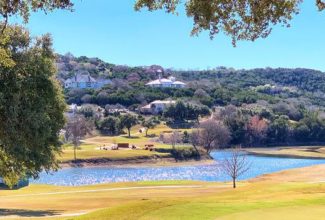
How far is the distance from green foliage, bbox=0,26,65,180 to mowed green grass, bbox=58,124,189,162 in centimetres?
Result: 5110

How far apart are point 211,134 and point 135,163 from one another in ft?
95.8

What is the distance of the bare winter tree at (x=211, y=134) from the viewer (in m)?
125

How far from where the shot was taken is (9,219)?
2666 cm

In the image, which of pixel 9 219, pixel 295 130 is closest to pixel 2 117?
pixel 9 219

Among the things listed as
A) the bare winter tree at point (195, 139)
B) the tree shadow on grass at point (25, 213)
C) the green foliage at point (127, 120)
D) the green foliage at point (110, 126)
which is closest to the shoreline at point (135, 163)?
the bare winter tree at point (195, 139)

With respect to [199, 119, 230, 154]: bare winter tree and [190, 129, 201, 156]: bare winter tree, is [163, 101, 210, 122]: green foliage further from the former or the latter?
[190, 129, 201, 156]: bare winter tree

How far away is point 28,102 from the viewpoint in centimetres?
2458

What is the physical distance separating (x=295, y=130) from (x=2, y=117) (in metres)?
140

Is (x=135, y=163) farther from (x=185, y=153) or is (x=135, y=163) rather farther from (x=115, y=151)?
(x=185, y=153)

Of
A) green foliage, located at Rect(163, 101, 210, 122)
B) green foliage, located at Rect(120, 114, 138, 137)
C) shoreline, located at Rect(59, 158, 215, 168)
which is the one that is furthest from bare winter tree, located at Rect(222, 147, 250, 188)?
green foliage, located at Rect(163, 101, 210, 122)

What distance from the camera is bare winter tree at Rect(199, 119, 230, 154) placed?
125 meters

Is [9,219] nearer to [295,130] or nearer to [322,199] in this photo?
[322,199]

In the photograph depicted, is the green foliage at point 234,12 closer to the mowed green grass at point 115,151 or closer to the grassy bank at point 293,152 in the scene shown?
the mowed green grass at point 115,151

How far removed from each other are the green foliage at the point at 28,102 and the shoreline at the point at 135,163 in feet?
227
